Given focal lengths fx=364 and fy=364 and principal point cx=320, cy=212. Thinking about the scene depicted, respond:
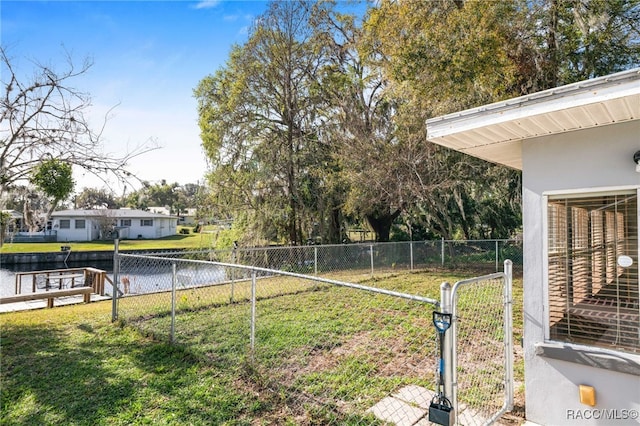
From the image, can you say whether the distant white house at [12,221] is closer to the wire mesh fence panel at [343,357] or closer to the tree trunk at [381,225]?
the wire mesh fence panel at [343,357]

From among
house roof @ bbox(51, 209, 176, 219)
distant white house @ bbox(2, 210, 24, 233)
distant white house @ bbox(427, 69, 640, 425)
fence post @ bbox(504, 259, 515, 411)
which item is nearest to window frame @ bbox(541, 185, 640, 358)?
distant white house @ bbox(427, 69, 640, 425)

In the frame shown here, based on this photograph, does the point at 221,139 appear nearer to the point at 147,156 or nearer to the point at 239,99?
the point at 239,99

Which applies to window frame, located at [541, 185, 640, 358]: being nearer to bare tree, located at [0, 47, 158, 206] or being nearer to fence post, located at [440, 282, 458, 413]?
fence post, located at [440, 282, 458, 413]

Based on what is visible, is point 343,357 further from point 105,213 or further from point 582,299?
point 105,213

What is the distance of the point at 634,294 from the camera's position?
3.02m

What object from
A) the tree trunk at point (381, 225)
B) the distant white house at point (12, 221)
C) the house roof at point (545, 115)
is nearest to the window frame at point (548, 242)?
the house roof at point (545, 115)

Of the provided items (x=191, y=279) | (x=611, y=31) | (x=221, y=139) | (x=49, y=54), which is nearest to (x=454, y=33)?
(x=611, y=31)

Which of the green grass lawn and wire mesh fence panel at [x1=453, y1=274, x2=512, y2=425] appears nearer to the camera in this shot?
wire mesh fence panel at [x1=453, y1=274, x2=512, y2=425]

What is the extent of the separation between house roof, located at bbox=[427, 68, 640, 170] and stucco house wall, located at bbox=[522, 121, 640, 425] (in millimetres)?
120

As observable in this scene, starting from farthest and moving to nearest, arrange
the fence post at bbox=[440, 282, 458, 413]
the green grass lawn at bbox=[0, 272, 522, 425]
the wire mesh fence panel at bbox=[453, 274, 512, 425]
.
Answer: the green grass lawn at bbox=[0, 272, 522, 425] → the wire mesh fence panel at bbox=[453, 274, 512, 425] → the fence post at bbox=[440, 282, 458, 413]

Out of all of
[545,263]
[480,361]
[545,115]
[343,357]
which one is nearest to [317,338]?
[343,357]

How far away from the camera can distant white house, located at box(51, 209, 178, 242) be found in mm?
31719

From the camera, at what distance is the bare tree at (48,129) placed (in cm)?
473

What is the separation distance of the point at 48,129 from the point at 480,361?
6.20m
